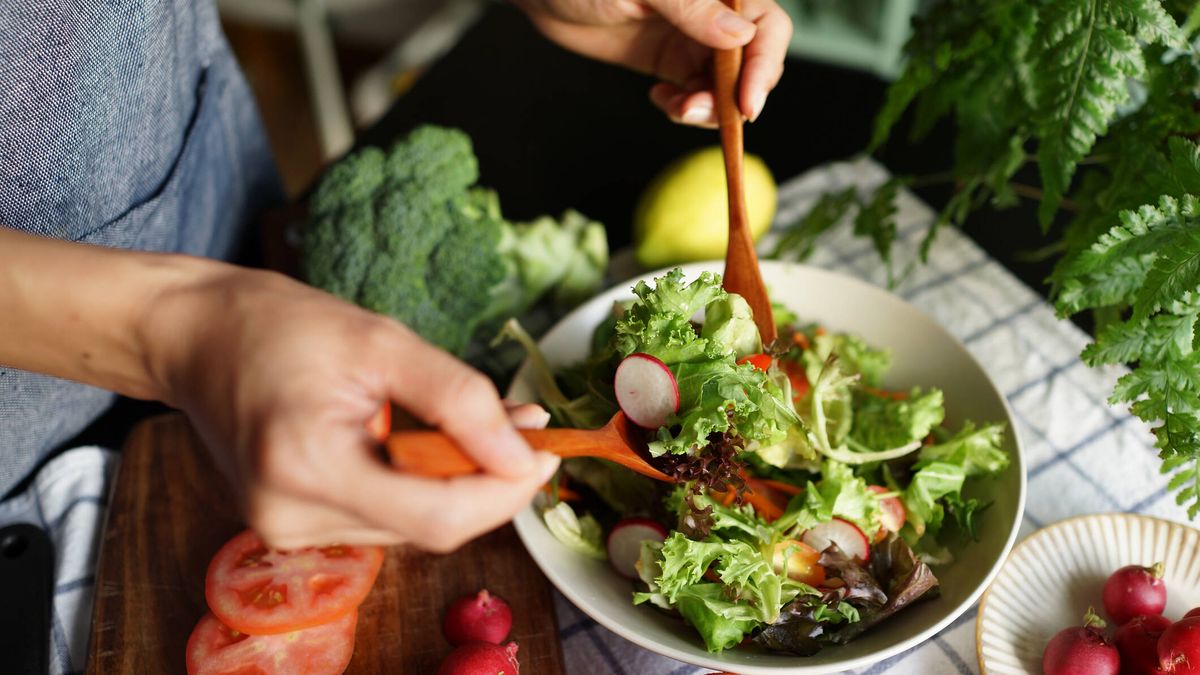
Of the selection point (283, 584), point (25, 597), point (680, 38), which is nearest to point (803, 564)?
point (283, 584)

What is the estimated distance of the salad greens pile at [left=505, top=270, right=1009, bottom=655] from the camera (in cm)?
105

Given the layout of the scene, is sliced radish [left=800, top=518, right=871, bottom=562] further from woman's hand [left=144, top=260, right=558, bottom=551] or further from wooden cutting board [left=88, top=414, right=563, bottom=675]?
woman's hand [left=144, top=260, right=558, bottom=551]

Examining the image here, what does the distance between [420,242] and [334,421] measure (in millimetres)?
792

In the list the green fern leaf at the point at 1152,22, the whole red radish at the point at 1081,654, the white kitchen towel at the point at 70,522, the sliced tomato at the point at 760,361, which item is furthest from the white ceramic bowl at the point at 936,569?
the white kitchen towel at the point at 70,522

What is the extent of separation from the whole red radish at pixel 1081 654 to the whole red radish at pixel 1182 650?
0.19 ft

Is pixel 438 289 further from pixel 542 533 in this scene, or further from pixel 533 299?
pixel 542 533

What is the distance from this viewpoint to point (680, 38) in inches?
61.9

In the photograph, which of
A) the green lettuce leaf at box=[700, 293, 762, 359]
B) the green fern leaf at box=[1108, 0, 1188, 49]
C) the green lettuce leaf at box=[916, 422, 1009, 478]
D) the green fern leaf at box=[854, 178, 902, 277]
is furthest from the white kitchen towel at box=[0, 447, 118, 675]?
the green fern leaf at box=[1108, 0, 1188, 49]

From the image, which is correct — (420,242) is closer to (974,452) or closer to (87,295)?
(87,295)

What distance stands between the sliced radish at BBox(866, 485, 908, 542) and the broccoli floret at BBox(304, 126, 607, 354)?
28.1 inches

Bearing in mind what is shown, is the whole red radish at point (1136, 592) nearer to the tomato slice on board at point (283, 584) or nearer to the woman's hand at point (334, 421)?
the woman's hand at point (334, 421)

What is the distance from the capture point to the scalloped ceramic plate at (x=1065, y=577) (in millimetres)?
1129

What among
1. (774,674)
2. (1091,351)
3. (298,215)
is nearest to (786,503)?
(774,674)

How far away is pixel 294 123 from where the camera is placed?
149 inches
